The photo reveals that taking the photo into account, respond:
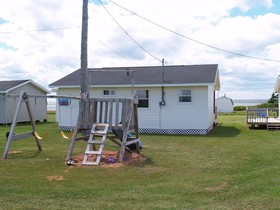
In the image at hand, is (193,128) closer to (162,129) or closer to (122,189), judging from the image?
(162,129)

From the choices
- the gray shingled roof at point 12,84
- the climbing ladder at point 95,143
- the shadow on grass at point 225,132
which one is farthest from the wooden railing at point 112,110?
the gray shingled roof at point 12,84

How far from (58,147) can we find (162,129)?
6.98 metres

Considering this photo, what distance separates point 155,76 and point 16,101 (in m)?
12.6

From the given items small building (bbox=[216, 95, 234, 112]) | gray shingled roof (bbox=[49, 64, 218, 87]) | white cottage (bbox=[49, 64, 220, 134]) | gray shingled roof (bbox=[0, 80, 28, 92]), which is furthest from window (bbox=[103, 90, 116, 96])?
small building (bbox=[216, 95, 234, 112])

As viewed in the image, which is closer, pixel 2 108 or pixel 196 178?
pixel 196 178

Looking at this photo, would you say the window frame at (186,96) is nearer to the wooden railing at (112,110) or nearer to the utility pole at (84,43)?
the utility pole at (84,43)

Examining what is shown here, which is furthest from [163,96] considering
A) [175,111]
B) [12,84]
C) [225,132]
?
[12,84]

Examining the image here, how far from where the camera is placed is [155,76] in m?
19.1

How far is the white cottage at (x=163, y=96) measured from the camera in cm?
1753

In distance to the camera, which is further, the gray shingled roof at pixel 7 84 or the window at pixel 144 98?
the gray shingled roof at pixel 7 84

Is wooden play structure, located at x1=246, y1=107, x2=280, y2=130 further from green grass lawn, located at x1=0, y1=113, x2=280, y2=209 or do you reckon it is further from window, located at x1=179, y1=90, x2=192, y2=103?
green grass lawn, located at x1=0, y1=113, x2=280, y2=209

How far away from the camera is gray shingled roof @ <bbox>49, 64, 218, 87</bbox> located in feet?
58.5

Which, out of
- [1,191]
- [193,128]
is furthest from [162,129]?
[1,191]

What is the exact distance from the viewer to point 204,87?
57.1ft
